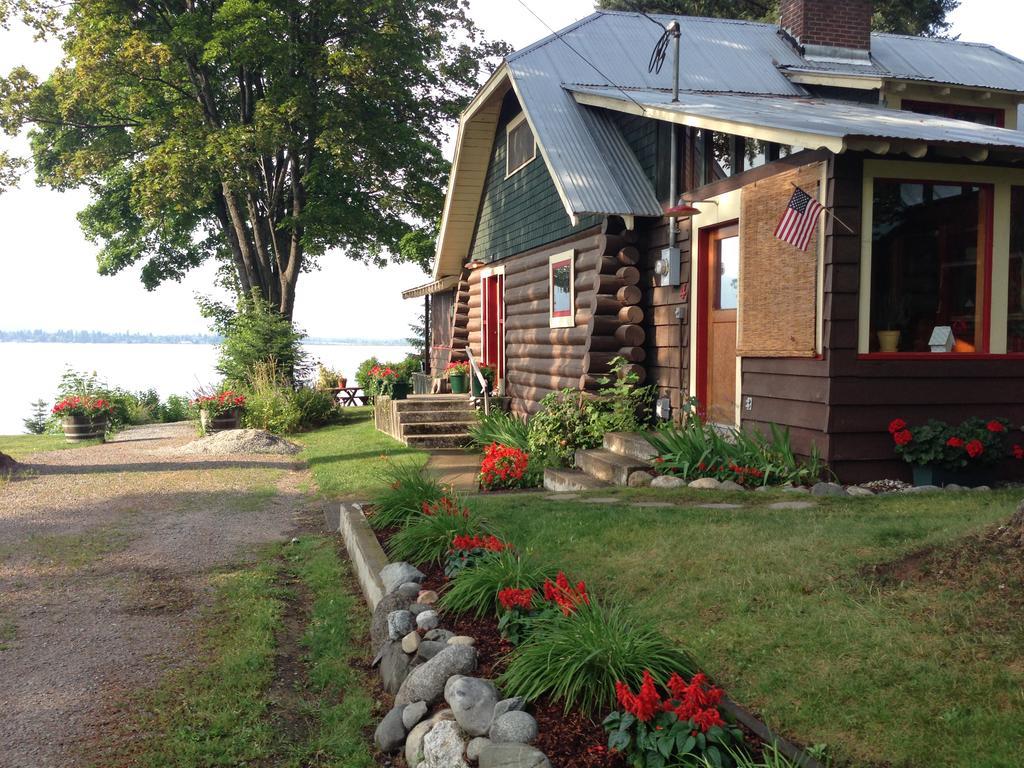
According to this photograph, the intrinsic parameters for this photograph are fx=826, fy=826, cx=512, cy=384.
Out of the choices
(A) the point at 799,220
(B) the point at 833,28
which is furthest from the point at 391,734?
(B) the point at 833,28

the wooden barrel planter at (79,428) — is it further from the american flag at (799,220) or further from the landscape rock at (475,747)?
the landscape rock at (475,747)

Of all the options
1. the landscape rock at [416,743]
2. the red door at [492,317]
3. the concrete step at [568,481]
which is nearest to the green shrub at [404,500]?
the concrete step at [568,481]

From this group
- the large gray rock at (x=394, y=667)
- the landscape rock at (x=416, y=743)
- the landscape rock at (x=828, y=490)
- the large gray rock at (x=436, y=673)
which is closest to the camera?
the landscape rock at (x=416, y=743)

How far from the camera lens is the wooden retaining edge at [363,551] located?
542cm

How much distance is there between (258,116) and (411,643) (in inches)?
771

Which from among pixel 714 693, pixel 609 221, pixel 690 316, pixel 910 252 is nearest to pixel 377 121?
pixel 609 221

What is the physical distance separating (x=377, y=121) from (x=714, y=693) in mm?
21384

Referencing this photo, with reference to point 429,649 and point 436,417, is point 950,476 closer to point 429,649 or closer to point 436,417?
point 429,649

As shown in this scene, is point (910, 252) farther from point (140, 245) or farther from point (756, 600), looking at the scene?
point (140, 245)

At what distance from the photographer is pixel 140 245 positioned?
27547 millimetres

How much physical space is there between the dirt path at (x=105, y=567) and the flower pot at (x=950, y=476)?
580 centimetres

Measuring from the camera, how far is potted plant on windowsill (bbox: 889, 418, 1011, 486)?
23.2 feet

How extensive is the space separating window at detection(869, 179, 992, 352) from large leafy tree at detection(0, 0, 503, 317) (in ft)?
53.4

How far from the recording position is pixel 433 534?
565cm
